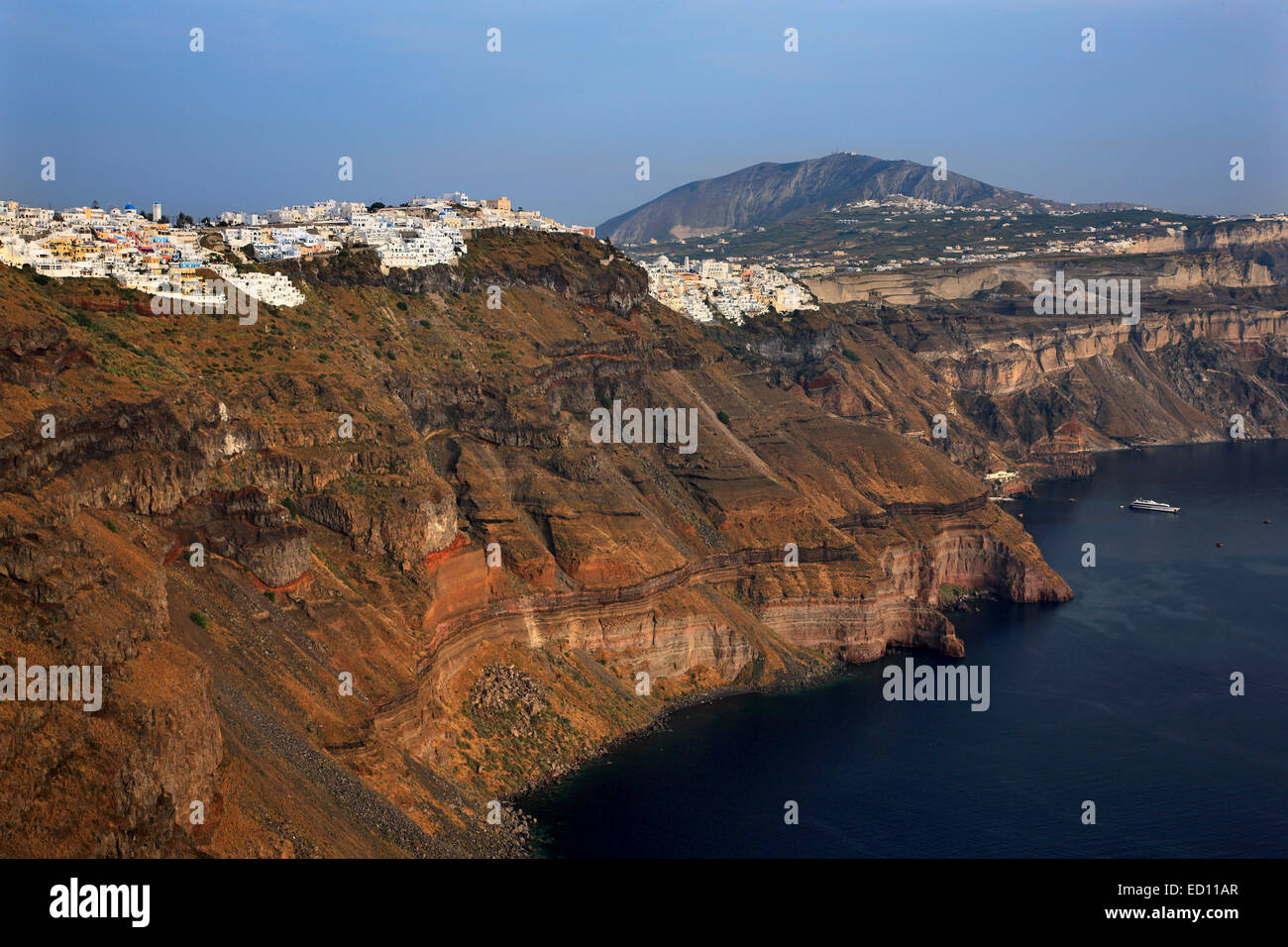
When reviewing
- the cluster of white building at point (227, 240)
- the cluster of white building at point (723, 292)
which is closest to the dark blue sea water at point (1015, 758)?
the cluster of white building at point (227, 240)

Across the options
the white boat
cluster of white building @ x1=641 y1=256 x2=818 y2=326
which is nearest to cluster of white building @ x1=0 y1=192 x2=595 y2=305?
cluster of white building @ x1=641 y1=256 x2=818 y2=326

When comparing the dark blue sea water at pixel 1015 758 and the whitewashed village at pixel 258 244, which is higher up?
the whitewashed village at pixel 258 244

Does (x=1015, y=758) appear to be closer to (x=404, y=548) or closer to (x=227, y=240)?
(x=404, y=548)

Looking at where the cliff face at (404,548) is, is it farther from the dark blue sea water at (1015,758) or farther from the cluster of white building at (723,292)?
the cluster of white building at (723,292)

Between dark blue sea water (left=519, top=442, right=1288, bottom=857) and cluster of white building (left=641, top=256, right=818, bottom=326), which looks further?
cluster of white building (left=641, top=256, right=818, bottom=326)

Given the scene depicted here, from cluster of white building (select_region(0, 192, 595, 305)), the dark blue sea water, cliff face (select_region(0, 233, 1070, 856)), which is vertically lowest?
the dark blue sea water

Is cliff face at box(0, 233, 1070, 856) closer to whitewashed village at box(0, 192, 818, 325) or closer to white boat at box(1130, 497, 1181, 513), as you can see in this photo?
whitewashed village at box(0, 192, 818, 325)
